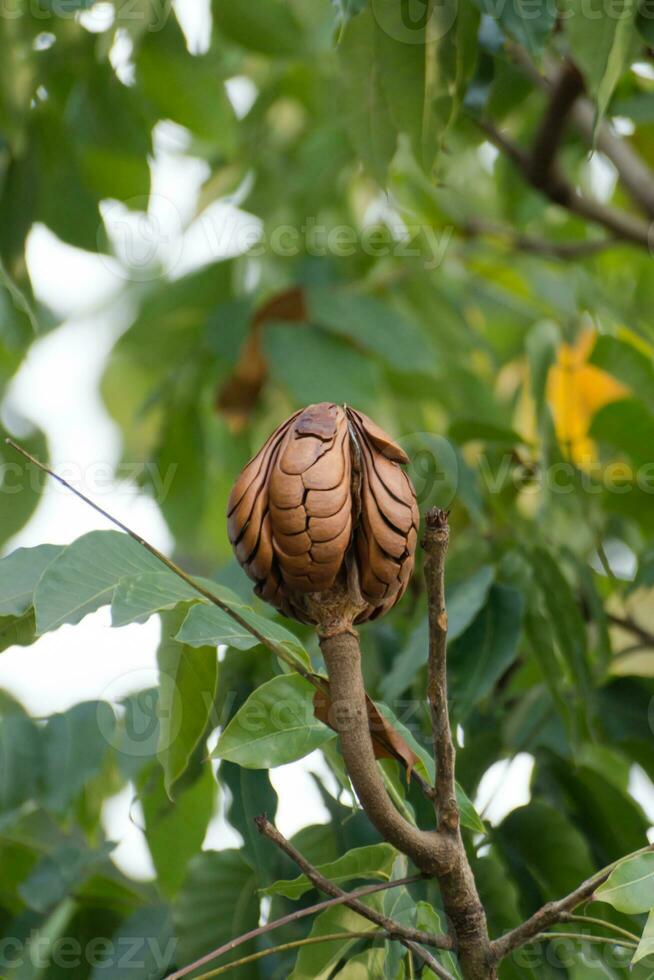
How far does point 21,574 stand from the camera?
704 mm

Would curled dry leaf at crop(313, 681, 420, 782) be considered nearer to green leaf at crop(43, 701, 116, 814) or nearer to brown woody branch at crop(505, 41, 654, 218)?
green leaf at crop(43, 701, 116, 814)

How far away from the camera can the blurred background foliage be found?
0.93 metres

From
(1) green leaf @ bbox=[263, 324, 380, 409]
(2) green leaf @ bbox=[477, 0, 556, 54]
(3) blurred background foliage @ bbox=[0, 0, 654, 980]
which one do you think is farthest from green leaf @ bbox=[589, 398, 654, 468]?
(2) green leaf @ bbox=[477, 0, 556, 54]

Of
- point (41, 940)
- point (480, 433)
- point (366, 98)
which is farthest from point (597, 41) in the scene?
point (41, 940)

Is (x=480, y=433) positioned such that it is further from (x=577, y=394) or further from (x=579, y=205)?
(x=579, y=205)

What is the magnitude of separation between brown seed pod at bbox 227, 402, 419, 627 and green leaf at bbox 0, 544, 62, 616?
16 cm

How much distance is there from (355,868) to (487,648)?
0.95ft

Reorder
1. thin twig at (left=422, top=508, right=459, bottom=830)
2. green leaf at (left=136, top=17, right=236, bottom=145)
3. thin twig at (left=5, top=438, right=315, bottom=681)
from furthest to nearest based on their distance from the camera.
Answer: green leaf at (left=136, top=17, right=236, bottom=145) < thin twig at (left=5, top=438, right=315, bottom=681) < thin twig at (left=422, top=508, right=459, bottom=830)

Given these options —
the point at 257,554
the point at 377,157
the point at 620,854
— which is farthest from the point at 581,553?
the point at 257,554

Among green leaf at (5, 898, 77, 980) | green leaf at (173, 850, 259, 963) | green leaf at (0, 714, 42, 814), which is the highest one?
green leaf at (173, 850, 259, 963)

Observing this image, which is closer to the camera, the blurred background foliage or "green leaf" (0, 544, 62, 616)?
"green leaf" (0, 544, 62, 616)

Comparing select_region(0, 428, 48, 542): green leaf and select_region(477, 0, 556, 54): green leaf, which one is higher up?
select_region(477, 0, 556, 54): green leaf

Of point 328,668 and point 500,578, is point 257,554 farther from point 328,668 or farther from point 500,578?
point 500,578

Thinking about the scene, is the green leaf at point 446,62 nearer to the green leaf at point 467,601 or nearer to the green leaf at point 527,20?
the green leaf at point 527,20
